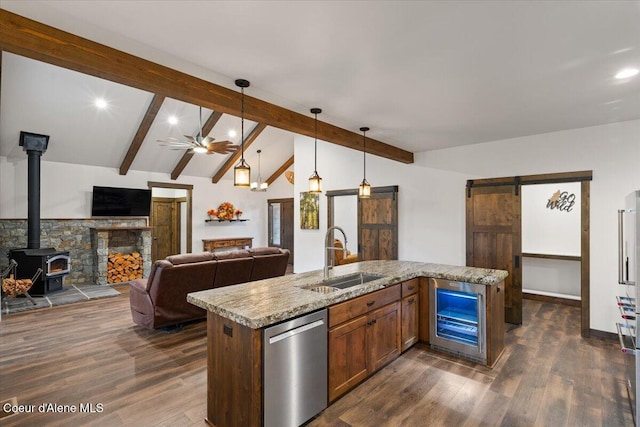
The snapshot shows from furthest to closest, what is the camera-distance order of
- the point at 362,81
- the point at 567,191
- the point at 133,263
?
the point at 133,263 → the point at 567,191 → the point at 362,81

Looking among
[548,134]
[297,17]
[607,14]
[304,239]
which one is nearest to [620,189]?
[548,134]

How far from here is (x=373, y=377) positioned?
2.98 metres

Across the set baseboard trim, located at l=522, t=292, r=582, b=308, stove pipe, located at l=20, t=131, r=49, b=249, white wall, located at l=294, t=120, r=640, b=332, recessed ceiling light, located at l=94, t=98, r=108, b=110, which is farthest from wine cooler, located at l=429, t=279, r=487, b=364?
stove pipe, located at l=20, t=131, r=49, b=249

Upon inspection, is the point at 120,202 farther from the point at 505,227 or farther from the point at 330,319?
the point at 505,227

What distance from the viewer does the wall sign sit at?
557 centimetres

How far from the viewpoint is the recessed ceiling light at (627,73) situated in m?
2.58

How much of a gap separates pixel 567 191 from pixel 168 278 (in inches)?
262

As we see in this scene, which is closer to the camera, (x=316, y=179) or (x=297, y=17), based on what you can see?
(x=297, y=17)

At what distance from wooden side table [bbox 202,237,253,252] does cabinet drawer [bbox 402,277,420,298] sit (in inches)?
271

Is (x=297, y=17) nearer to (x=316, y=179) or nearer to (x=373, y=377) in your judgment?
(x=316, y=179)

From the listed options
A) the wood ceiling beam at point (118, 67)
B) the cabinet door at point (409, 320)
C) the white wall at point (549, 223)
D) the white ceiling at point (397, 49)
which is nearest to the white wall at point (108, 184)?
the wood ceiling beam at point (118, 67)

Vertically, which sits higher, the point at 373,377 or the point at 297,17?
the point at 297,17

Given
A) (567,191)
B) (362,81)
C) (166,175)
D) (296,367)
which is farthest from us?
(166,175)

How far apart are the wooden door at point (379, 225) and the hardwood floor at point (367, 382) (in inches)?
98.4
